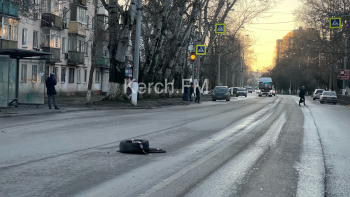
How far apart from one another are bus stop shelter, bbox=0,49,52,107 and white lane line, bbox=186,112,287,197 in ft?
42.7

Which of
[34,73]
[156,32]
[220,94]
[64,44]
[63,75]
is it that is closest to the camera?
[34,73]

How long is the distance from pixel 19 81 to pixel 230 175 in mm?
17947

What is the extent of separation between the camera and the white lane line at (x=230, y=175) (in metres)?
6.03

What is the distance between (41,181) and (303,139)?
26.5 feet

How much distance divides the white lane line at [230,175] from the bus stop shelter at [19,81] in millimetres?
13030

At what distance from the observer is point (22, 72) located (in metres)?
23.2

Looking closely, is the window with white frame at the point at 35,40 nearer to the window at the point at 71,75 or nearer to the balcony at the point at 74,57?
the balcony at the point at 74,57

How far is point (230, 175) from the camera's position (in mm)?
7184

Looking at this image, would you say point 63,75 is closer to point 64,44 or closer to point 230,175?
point 64,44

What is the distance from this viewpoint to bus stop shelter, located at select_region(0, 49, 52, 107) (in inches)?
784

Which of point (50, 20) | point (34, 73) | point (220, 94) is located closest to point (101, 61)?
point (50, 20)

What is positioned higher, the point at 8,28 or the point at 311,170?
the point at 8,28

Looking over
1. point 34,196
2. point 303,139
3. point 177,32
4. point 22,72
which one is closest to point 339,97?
point 177,32

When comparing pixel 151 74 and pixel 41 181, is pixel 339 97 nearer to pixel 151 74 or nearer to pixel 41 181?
pixel 151 74
